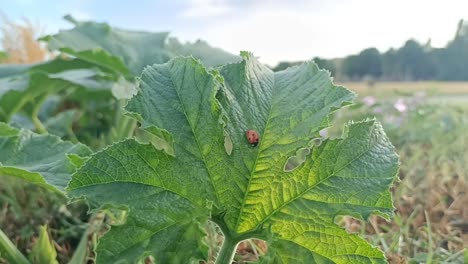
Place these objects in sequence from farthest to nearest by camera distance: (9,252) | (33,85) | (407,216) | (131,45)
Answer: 1. (131,45)
2. (33,85)
3. (407,216)
4. (9,252)

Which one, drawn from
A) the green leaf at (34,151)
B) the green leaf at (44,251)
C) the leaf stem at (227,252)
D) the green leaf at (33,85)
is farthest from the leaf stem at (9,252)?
the green leaf at (33,85)

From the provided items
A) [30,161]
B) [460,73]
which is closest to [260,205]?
[30,161]

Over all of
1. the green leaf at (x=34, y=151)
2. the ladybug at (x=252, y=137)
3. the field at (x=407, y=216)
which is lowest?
the field at (x=407, y=216)

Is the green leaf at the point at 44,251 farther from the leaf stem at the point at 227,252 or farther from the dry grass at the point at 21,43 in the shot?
the dry grass at the point at 21,43

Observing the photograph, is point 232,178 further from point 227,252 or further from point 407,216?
point 407,216

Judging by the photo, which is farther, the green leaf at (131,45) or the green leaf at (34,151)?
the green leaf at (131,45)

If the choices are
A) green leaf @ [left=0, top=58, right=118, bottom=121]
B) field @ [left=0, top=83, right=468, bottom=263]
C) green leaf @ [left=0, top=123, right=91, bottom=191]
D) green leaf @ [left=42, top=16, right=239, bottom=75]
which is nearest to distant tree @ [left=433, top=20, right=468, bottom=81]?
field @ [left=0, top=83, right=468, bottom=263]

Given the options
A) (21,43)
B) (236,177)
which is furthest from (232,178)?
(21,43)
